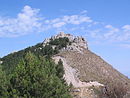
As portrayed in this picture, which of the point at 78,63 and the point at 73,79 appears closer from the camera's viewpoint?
the point at 73,79

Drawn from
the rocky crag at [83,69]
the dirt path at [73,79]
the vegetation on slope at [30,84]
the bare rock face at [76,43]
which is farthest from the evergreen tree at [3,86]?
the bare rock face at [76,43]

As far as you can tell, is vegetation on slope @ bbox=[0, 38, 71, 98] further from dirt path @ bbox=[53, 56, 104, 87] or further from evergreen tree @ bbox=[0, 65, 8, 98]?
dirt path @ bbox=[53, 56, 104, 87]

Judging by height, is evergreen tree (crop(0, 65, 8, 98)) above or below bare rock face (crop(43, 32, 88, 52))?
below

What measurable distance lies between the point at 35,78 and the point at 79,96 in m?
34.6

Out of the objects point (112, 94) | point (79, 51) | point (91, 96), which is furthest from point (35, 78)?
point (79, 51)

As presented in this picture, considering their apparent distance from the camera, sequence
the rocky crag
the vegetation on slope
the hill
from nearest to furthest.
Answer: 1. the vegetation on slope
2. the rocky crag
3. the hill

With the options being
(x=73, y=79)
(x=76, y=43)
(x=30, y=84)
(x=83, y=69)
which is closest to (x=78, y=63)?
(x=83, y=69)

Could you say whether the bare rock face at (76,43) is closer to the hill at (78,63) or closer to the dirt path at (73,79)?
the hill at (78,63)

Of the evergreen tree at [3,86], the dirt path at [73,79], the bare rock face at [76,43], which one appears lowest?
the evergreen tree at [3,86]

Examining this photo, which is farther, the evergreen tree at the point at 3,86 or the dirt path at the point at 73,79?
the dirt path at the point at 73,79

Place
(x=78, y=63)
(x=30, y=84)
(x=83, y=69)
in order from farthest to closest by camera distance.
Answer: (x=78, y=63), (x=83, y=69), (x=30, y=84)

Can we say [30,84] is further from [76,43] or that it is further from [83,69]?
[76,43]

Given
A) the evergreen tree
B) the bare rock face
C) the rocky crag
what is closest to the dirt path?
the rocky crag

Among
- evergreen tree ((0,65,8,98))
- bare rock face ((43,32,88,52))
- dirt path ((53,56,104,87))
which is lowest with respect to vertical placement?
evergreen tree ((0,65,8,98))
